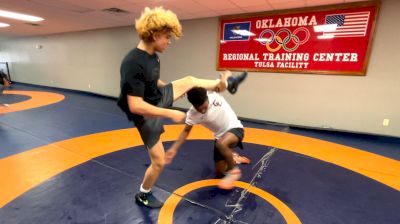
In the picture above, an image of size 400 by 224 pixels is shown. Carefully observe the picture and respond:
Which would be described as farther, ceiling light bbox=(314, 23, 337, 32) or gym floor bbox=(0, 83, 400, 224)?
ceiling light bbox=(314, 23, 337, 32)

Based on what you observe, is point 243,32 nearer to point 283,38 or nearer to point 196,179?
point 283,38

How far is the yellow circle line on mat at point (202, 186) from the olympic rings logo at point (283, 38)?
3.55m

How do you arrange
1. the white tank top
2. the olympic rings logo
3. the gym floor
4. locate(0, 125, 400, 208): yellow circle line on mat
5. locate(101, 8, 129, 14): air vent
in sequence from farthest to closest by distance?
1. locate(101, 8, 129, 14): air vent
2. the olympic rings logo
3. locate(0, 125, 400, 208): yellow circle line on mat
4. the white tank top
5. the gym floor

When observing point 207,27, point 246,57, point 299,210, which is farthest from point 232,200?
point 207,27

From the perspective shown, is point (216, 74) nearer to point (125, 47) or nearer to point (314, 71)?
point (314, 71)

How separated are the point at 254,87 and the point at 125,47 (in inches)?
184

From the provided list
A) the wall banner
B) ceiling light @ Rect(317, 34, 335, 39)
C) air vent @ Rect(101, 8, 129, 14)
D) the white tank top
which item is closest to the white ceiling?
air vent @ Rect(101, 8, 129, 14)

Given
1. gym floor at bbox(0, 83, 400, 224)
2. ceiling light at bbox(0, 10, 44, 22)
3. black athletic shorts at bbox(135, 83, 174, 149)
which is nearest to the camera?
black athletic shorts at bbox(135, 83, 174, 149)

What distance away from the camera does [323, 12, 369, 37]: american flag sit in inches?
163

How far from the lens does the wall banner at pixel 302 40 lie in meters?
4.20

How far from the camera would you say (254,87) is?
5410mm

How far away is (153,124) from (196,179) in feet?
3.54

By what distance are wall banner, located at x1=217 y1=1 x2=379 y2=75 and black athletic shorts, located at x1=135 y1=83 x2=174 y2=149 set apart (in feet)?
12.6

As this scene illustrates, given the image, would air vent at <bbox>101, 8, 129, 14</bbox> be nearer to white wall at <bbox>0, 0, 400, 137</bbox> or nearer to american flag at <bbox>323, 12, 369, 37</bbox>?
white wall at <bbox>0, 0, 400, 137</bbox>
